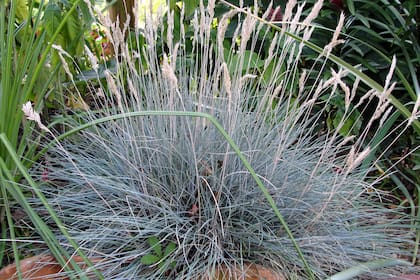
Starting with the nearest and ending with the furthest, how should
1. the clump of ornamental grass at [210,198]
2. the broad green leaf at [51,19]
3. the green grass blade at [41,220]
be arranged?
the green grass blade at [41,220], the clump of ornamental grass at [210,198], the broad green leaf at [51,19]

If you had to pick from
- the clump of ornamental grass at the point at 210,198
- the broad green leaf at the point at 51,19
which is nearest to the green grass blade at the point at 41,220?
the clump of ornamental grass at the point at 210,198

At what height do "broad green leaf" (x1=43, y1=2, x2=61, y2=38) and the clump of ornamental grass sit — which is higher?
"broad green leaf" (x1=43, y1=2, x2=61, y2=38)

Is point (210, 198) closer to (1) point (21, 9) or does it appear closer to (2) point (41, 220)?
(2) point (41, 220)

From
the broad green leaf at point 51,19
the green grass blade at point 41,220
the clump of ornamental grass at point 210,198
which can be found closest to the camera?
the green grass blade at point 41,220

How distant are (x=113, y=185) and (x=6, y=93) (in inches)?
15.1

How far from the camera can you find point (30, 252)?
1.38m

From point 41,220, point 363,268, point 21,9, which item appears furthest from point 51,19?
point 363,268

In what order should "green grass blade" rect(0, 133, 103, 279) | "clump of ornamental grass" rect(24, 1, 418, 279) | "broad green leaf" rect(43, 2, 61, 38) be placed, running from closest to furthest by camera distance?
"green grass blade" rect(0, 133, 103, 279)
"clump of ornamental grass" rect(24, 1, 418, 279)
"broad green leaf" rect(43, 2, 61, 38)

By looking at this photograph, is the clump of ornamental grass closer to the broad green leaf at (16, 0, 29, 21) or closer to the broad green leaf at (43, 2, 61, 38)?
the broad green leaf at (43, 2, 61, 38)

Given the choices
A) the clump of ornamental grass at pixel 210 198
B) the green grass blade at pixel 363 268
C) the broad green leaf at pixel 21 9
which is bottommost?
the green grass blade at pixel 363 268

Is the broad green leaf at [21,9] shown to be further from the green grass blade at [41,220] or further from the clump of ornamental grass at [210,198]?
the green grass blade at [41,220]

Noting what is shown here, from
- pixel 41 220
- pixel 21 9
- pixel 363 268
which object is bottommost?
pixel 363 268

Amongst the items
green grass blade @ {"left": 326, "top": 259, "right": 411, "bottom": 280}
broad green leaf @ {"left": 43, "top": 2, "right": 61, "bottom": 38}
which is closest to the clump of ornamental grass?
green grass blade @ {"left": 326, "top": 259, "right": 411, "bottom": 280}

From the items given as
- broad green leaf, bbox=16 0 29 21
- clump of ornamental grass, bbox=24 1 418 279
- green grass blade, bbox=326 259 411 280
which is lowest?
green grass blade, bbox=326 259 411 280
